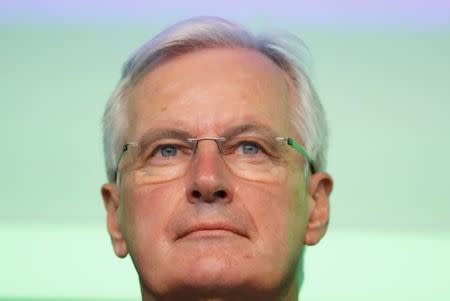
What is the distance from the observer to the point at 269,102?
7.57 feet

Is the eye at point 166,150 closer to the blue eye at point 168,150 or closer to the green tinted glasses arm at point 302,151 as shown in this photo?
the blue eye at point 168,150

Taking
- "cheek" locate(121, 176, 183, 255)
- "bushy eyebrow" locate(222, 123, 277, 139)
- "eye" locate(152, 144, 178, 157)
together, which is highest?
"bushy eyebrow" locate(222, 123, 277, 139)

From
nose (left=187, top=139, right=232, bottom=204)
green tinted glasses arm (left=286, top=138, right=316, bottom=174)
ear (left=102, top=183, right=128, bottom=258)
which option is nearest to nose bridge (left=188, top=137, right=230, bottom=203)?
nose (left=187, top=139, right=232, bottom=204)

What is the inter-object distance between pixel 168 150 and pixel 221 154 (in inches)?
7.1

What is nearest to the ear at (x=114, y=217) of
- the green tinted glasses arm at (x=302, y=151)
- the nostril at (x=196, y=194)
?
the nostril at (x=196, y=194)

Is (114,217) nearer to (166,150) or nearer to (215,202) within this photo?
(166,150)

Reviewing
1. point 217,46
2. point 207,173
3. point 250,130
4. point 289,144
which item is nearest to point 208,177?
point 207,173

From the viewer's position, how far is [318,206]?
2.48 metres

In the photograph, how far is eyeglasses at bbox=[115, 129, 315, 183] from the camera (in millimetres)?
2215

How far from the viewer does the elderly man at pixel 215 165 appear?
209 centimetres

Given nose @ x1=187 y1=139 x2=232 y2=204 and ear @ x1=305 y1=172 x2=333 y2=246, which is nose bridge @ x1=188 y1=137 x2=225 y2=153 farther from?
ear @ x1=305 y1=172 x2=333 y2=246

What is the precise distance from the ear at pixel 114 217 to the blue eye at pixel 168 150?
27 centimetres

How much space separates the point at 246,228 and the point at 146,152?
1.41 feet

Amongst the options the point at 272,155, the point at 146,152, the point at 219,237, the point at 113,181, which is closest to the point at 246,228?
the point at 219,237
